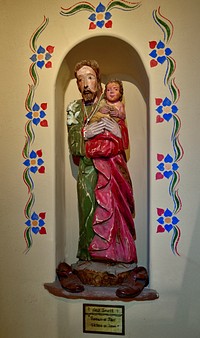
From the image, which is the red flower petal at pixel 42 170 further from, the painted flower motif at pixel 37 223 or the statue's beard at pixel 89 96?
the statue's beard at pixel 89 96

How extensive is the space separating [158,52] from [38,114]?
2.03ft

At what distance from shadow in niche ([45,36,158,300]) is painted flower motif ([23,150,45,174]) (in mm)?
80

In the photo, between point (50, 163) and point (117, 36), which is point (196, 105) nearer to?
point (117, 36)

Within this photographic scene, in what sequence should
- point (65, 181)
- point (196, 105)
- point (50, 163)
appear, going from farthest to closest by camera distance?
1. point (65, 181)
2. point (50, 163)
3. point (196, 105)

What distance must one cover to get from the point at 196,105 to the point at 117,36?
19.1 inches

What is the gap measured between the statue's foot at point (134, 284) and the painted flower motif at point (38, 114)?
2.63 ft

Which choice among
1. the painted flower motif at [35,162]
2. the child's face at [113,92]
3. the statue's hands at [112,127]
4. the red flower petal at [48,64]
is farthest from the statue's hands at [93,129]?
the red flower petal at [48,64]

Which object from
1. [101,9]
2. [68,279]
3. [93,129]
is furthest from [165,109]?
[68,279]

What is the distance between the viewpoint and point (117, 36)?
163 centimetres

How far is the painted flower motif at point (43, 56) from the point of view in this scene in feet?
5.45

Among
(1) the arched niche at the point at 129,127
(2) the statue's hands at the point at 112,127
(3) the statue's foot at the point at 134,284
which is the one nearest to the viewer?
(3) the statue's foot at the point at 134,284

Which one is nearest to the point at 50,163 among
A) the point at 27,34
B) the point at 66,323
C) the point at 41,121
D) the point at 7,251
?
the point at 41,121

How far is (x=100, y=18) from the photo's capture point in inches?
64.4

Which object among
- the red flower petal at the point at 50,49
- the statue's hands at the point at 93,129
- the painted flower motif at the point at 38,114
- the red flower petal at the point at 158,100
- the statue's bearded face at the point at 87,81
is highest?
the red flower petal at the point at 50,49
